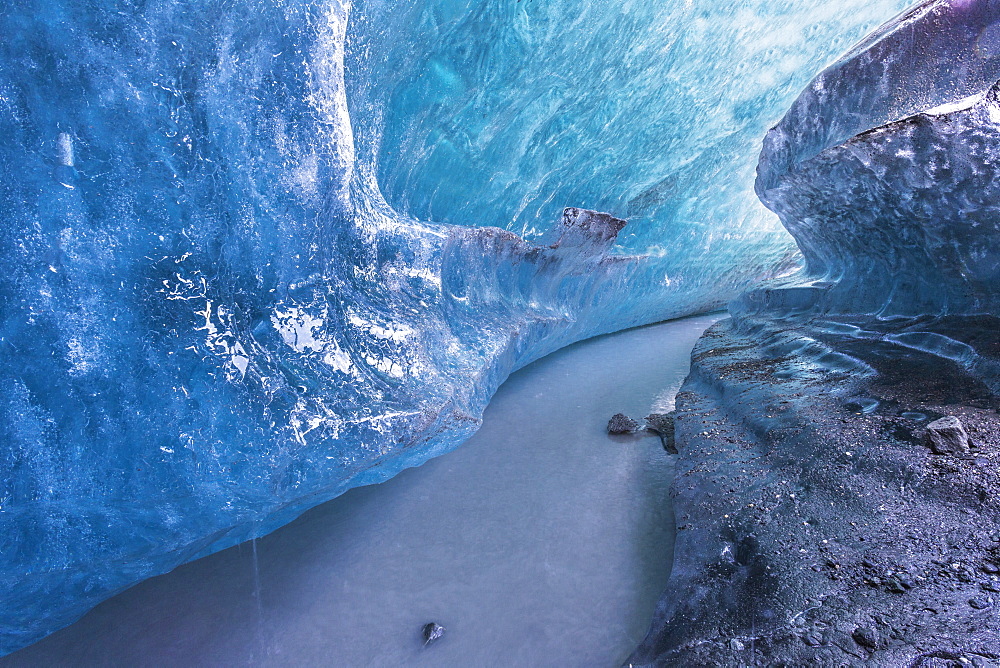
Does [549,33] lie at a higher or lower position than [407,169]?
higher

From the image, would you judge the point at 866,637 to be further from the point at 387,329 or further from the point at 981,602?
the point at 387,329

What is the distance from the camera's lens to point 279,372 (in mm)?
1696

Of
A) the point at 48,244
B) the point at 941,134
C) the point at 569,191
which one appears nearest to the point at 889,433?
the point at 941,134

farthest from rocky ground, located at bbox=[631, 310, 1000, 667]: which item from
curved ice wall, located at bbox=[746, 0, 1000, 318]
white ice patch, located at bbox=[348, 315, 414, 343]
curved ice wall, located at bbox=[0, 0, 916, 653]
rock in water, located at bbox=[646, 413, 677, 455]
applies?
white ice patch, located at bbox=[348, 315, 414, 343]

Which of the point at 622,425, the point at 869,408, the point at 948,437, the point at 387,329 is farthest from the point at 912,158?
the point at 387,329

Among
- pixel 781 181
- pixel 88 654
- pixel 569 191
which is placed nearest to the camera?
pixel 88 654

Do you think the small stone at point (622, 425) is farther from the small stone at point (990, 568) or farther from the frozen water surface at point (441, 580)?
the small stone at point (990, 568)

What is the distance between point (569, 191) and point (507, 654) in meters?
3.45

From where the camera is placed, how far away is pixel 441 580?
1692mm

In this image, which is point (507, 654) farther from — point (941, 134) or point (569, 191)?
point (569, 191)

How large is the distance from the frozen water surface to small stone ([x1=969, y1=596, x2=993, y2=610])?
0.72m

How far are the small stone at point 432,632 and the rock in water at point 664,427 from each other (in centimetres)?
142

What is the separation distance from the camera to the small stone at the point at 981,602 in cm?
102

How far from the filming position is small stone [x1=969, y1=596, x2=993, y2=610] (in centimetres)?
102
